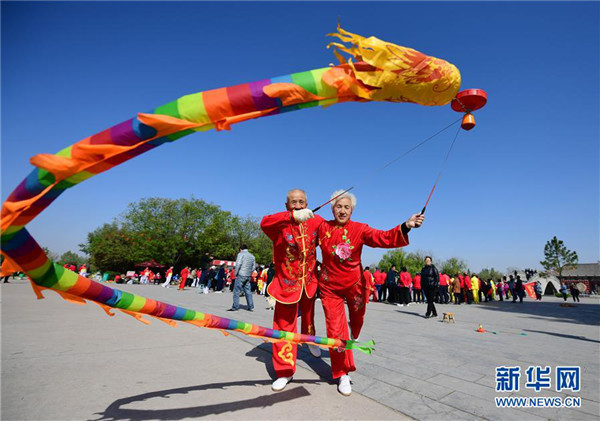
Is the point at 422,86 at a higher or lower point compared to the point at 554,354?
higher

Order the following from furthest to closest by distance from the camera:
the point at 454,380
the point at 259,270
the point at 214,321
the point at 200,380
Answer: the point at 259,270, the point at 454,380, the point at 200,380, the point at 214,321

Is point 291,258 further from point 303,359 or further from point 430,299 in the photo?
point 430,299

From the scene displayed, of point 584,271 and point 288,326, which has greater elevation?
point 584,271

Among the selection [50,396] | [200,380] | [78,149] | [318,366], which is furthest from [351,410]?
[78,149]

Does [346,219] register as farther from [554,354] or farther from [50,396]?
[554,354]

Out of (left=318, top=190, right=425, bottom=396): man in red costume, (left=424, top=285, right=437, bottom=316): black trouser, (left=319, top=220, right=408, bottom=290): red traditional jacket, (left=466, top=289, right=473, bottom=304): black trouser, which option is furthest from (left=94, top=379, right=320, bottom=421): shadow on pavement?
(left=466, top=289, right=473, bottom=304): black trouser

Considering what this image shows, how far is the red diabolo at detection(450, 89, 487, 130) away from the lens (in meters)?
2.44

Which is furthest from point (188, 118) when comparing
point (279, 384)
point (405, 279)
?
point (405, 279)

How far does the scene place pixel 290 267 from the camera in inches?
128

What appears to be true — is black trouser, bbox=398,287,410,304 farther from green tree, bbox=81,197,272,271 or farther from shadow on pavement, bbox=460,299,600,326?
green tree, bbox=81,197,272,271

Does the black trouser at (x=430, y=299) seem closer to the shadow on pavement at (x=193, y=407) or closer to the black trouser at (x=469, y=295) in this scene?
the shadow on pavement at (x=193, y=407)

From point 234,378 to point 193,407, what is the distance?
2.25ft

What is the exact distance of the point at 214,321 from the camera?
232 cm

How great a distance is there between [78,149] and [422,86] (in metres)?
2.12
